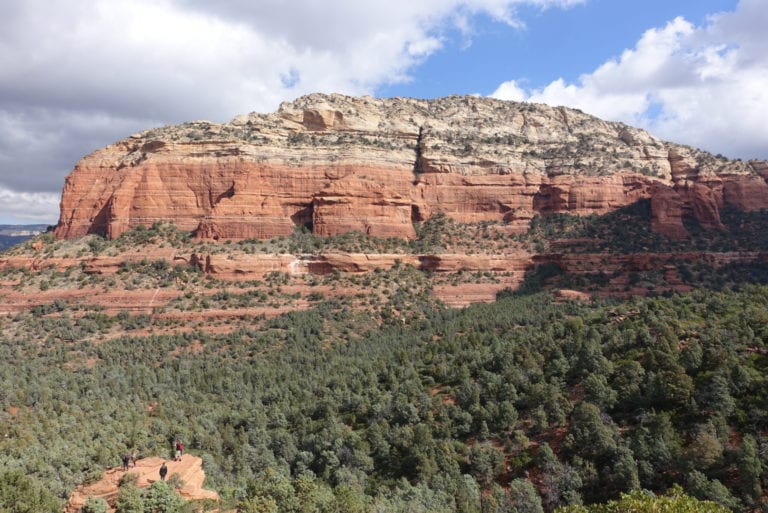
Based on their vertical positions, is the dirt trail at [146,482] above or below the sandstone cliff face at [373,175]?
below

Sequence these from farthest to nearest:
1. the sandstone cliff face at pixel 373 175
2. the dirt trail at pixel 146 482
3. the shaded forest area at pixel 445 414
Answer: the sandstone cliff face at pixel 373 175
the shaded forest area at pixel 445 414
the dirt trail at pixel 146 482

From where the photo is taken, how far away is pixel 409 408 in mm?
27422

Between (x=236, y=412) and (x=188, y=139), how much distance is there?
47.5m

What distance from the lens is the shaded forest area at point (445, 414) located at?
790 inches

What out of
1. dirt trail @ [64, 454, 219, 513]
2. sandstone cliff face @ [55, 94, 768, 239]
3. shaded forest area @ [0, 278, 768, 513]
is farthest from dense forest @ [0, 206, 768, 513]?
sandstone cliff face @ [55, 94, 768, 239]

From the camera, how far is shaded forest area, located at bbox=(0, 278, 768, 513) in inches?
790

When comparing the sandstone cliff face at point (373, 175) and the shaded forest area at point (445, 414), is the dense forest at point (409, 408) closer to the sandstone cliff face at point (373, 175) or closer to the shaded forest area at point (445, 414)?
the shaded forest area at point (445, 414)

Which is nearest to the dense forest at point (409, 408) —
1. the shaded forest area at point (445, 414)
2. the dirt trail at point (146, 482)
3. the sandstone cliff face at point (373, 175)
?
the shaded forest area at point (445, 414)

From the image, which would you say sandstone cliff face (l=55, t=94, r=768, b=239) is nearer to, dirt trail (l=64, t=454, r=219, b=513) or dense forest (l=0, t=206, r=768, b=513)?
dense forest (l=0, t=206, r=768, b=513)

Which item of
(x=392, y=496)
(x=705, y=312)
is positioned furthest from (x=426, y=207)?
(x=392, y=496)

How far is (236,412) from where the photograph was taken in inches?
1206

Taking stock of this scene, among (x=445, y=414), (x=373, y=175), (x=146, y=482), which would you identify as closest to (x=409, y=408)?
(x=445, y=414)

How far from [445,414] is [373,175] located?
4579cm

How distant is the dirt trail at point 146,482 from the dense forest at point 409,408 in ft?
2.94
